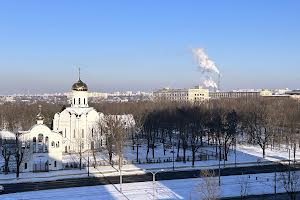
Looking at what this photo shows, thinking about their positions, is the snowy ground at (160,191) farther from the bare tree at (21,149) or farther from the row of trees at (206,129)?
the row of trees at (206,129)

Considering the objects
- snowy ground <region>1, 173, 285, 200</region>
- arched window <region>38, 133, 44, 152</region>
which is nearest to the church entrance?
arched window <region>38, 133, 44, 152</region>

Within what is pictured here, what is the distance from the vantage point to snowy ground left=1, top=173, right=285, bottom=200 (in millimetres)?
34625

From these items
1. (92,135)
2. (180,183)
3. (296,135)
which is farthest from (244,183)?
(296,135)

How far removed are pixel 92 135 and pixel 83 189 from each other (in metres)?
23.6

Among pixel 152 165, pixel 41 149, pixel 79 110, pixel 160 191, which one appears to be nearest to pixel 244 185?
pixel 160 191

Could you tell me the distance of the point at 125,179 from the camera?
4203 centimetres

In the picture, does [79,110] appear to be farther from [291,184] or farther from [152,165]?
[291,184]

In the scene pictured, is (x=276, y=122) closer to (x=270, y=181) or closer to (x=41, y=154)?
(x=270, y=181)

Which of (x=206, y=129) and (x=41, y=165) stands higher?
(x=206, y=129)

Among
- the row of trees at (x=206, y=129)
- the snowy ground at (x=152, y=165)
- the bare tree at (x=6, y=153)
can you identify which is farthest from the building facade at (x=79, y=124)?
the bare tree at (x=6, y=153)

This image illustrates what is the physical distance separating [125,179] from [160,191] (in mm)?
6562

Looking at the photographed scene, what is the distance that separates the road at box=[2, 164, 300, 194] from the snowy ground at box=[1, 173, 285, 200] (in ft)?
5.71

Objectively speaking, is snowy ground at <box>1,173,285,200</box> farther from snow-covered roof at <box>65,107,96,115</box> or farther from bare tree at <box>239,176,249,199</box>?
snow-covered roof at <box>65,107,96,115</box>

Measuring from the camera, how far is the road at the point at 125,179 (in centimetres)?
3869
